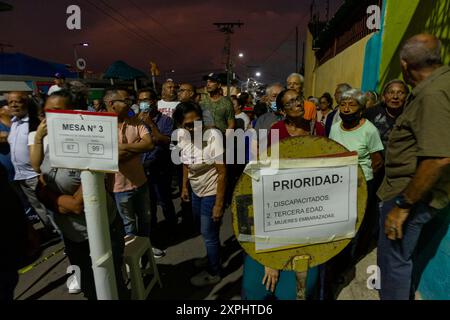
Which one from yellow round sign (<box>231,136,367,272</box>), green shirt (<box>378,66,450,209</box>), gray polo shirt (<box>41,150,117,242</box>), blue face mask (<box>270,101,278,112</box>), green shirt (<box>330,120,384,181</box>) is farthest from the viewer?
blue face mask (<box>270,101,278,112</box>)

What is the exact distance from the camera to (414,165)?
1871mm

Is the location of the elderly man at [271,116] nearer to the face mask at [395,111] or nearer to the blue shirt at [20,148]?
the face mask at [395,111]

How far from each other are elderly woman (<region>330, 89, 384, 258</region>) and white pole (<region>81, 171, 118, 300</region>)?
6.89 ft

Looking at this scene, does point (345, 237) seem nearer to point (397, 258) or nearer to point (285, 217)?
point (285, 217)

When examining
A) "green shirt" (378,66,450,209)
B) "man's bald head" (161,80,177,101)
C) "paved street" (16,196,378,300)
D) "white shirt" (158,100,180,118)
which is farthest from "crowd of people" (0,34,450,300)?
"man's bald head" (161,80,177,101)

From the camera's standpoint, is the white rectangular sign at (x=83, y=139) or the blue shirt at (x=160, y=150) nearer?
the white rectangular sign at (x=83, y=139)

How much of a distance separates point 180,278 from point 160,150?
1.60m

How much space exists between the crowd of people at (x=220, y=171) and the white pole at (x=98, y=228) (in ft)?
1.39

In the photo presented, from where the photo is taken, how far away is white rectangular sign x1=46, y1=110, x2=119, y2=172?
140 cm

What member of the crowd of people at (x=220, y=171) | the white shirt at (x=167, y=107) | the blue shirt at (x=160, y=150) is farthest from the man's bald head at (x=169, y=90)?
the blue shirt at (x=160, y=150)

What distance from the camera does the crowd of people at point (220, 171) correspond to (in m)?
1.78

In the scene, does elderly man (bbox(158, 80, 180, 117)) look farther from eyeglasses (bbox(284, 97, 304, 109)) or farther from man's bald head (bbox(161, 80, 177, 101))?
eyeglasses (bbox(284, 97, 304, 109))

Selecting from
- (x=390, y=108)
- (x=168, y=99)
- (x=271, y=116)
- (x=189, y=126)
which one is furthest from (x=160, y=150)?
(x=390, y=108)

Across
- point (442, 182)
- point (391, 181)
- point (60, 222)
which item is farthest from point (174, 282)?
point (442, 182)
